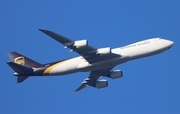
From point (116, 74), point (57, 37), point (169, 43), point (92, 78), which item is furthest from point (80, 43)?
point (169, 43)

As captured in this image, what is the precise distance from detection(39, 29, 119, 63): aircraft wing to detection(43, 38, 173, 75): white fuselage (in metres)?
0.98

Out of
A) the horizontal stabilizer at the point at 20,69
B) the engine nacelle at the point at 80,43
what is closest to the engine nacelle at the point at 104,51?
the engine nacelle at the point at 80,43

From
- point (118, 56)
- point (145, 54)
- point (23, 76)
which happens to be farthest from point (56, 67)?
point (145, 54)

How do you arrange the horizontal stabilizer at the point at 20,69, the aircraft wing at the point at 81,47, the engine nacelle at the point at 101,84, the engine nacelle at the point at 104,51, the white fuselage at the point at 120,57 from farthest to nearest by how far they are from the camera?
the engine nacelle at the point at 101,84, the horizontal stabilizer at the point at 20,69, the white fuselage at the point at 120,57, the engine nacelle at the point at 104,51, the aircraft wing at the point at 81,47

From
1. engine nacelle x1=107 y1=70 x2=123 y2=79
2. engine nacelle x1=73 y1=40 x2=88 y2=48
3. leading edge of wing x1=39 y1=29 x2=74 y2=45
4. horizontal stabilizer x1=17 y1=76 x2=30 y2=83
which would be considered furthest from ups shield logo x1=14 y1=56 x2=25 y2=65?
engine nacelle x1=107 y1=70 x2=123 y2=79

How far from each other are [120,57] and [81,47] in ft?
22.7

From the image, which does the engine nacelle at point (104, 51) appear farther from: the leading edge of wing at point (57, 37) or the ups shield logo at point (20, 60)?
the ups shield logo at point (20, 60)

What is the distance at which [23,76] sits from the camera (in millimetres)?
63938

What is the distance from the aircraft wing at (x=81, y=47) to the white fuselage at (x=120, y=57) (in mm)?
977

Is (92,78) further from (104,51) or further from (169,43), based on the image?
(169,43)

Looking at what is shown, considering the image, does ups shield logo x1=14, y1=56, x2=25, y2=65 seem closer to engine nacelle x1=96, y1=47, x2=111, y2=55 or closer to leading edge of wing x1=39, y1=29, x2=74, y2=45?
leading edge of wing x1=39, y1=29, x2=74, y2=45

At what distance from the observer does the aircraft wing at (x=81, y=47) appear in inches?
2157

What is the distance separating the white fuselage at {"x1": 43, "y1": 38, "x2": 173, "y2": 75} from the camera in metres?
60.2

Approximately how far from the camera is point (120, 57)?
59.7m
